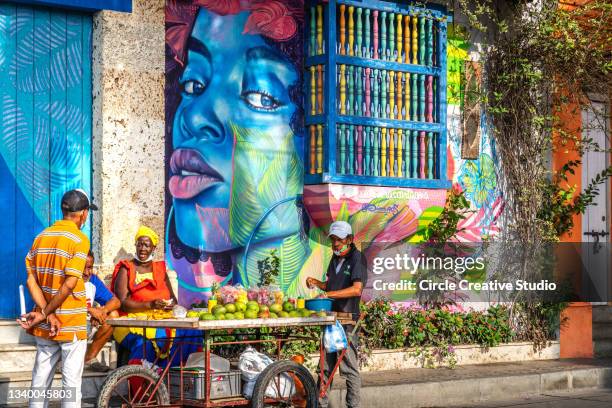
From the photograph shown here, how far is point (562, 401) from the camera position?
11.2 metres

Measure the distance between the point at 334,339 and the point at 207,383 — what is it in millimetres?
1383

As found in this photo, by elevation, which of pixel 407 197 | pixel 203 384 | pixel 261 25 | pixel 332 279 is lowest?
pixel 203 384

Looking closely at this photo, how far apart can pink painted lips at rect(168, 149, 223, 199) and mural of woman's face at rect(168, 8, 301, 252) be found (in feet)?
0.03

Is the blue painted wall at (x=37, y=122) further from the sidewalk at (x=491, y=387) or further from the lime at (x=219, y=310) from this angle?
the sidewalk at (x=491, y=387)

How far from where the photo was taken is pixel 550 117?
13.4 meters

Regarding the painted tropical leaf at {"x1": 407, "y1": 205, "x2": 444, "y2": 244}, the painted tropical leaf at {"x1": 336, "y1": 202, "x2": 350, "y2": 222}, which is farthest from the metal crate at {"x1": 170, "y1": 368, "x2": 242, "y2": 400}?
the painted tropical leaf at {"x1": 407, "y1": 205, "x2": 444, "y2": 244}

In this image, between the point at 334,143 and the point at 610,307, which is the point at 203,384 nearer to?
the point at 334,143

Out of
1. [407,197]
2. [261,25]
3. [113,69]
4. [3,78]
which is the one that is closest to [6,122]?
[3,78]

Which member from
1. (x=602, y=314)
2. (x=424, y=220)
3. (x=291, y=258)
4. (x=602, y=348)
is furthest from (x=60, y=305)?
(x=602, y=314)

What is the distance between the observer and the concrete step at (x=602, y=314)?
14.6 meters

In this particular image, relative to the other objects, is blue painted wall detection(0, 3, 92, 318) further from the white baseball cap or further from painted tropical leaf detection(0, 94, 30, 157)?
the white baseball cap

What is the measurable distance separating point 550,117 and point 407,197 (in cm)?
231

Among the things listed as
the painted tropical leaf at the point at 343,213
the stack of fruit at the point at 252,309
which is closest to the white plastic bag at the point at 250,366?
the stack of fruit at the point at 252,309

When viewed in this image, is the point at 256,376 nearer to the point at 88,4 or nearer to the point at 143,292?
the point at 143,292
